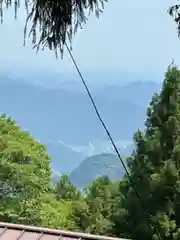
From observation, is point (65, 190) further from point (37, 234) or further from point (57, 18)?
point (57, 18)

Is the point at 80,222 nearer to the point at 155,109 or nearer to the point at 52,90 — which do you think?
the point at 155,109

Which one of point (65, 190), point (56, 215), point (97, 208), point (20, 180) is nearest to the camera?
point (20, 180)

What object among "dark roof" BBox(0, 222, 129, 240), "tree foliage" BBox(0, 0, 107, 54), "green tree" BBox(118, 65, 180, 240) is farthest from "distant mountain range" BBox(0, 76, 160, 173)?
"tree foliage" BBox(0, 0, 107, 54)

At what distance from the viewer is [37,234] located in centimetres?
388

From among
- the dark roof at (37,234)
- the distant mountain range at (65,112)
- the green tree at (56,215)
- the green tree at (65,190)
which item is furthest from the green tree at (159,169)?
the distant mountain range at (65,112)

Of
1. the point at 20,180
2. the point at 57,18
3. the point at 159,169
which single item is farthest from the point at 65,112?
the point at 57,18

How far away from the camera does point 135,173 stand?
420 inches

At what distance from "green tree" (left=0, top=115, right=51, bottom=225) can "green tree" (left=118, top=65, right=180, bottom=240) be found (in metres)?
1.94

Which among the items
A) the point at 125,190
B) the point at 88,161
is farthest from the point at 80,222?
the point at 88,161

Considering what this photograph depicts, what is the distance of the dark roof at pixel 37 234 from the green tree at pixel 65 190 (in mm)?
10633

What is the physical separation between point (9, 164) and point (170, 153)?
3.26 metres

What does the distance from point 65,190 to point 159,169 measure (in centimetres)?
560

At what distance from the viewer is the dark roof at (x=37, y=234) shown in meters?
3.82

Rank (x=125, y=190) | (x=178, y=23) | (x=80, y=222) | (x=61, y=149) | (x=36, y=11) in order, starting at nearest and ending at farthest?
(x=36, y=11), (x=178, y=23), (x=125, y=190), (x=80, y=222), (x=61, y=149)
